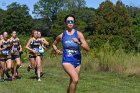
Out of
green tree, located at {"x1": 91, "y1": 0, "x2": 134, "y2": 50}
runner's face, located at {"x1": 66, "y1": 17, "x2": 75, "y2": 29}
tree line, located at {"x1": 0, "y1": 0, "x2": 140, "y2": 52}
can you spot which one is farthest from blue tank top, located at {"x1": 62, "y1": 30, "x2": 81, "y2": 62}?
green tree, located at {"x1": 91, "y1": 0, "x2": 134, "y2": 50}

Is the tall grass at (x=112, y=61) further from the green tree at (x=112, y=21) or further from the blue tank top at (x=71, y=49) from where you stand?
the green tree at (x=112, y=21)

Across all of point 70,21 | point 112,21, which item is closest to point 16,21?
point 112,21

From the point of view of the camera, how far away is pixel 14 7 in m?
126

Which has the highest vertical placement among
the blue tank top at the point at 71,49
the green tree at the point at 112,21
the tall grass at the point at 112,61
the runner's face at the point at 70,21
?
the green tree at the point at 112,21

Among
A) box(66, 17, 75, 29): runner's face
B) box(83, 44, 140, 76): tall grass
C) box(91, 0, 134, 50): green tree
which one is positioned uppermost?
box(91, 0, 134, 50): green tree

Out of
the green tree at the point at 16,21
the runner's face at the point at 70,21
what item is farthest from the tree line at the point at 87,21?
the runner's face at the point at 70,21

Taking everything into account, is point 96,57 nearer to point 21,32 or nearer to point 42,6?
point 21,32

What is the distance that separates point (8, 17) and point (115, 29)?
5247 centimetres

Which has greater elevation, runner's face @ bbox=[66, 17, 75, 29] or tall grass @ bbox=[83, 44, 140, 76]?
runner's face @ bbox=[66, 17, 75, 29]

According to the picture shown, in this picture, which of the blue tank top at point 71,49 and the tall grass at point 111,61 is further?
the tall grass at point 111,61

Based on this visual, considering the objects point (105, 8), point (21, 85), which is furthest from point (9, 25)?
point (21, 85)

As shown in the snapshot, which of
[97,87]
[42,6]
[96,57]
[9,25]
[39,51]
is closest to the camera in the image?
[97,87]

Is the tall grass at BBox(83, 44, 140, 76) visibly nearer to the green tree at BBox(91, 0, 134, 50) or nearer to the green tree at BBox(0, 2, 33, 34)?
the green tree at BBox(91, 0, 134, 50)

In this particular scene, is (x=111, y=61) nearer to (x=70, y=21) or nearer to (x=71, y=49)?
(x=70, y=21)
